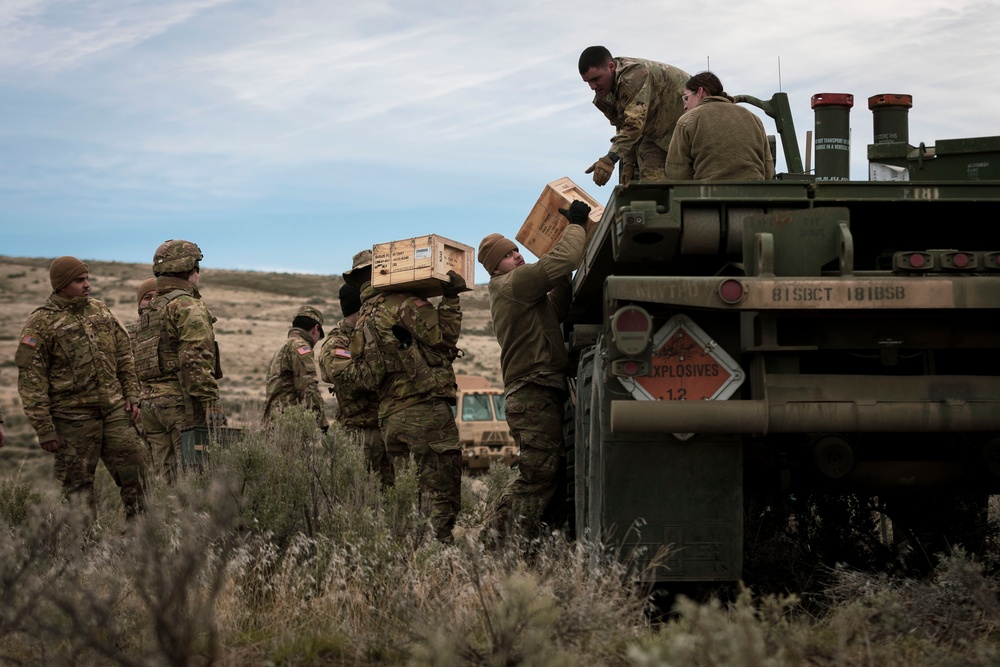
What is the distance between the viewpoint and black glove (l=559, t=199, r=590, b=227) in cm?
782

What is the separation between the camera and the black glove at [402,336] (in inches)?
345

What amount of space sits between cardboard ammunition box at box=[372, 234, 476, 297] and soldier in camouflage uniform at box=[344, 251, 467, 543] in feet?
0.32

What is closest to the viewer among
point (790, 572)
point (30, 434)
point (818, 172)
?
point (790, 572)

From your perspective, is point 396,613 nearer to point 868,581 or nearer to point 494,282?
point 868,581

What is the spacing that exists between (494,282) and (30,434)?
2776 centimetres

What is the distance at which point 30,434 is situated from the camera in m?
32.8

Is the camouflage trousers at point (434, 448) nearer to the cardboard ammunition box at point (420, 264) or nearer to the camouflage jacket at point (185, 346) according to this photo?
the cardboard ammunition box at point (420, 264)

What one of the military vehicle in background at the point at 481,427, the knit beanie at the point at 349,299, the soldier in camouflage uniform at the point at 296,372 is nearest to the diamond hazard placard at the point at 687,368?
the knit beanie at the point at 349,299

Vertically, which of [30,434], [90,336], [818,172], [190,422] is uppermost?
[818,172]

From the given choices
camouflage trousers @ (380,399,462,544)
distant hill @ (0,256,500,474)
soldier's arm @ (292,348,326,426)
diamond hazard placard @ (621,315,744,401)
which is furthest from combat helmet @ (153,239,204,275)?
distant hill @ (0,256,500,474)

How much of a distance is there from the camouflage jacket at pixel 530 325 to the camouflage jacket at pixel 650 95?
118cm

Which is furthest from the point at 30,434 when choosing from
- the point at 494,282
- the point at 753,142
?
the point at 753,142

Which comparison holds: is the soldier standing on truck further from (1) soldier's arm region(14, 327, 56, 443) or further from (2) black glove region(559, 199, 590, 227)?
(1) soldier's arm region(14, 327, 56, 443)

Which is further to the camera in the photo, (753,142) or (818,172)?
(818,172)
